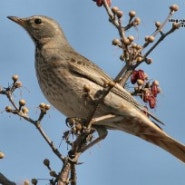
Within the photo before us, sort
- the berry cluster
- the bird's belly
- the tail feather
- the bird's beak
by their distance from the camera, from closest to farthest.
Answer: the berry cluster
the bird's belly
the tail feather
the bird's beak

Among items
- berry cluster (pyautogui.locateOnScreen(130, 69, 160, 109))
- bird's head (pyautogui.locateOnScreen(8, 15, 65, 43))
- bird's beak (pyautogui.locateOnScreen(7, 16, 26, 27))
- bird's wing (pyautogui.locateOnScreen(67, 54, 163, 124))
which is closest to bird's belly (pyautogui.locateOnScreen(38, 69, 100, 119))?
bird's wing (pyautogui.locateOnScreen(67, 54, 163, 124))

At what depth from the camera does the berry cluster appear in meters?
5.27

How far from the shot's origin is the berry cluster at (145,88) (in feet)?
17.3

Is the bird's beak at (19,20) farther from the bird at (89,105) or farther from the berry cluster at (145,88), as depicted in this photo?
the berry cluster at (145,88)

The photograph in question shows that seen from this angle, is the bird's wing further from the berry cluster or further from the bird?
the berry cluster

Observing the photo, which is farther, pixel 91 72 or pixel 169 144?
pixel 91 72

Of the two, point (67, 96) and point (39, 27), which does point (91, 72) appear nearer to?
point (67, 96)

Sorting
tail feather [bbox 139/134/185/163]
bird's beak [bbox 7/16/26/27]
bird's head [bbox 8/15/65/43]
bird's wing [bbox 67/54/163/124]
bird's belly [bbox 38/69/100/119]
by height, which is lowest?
bird's belly [bbox 38/69/100/119]

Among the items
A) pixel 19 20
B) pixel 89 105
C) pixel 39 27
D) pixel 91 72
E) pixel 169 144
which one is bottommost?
pixel 89 105

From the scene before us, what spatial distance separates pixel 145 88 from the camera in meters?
5.30

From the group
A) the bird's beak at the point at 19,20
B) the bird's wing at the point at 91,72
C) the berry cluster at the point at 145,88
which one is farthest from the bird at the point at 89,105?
the bird's beak at the point at 19,20

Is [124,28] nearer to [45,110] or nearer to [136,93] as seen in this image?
[136,93]

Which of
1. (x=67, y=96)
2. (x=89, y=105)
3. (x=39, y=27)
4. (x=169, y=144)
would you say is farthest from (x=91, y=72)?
(x=39, y=27)

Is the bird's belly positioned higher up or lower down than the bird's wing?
lower down
